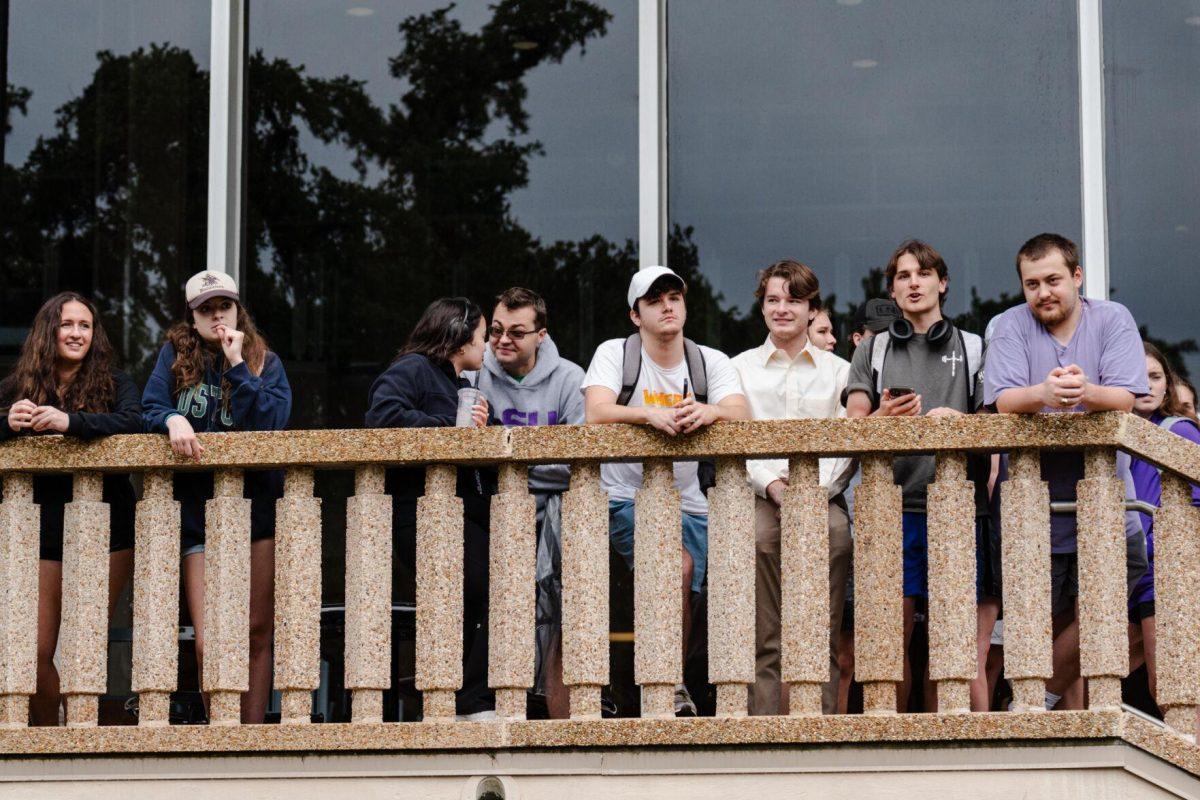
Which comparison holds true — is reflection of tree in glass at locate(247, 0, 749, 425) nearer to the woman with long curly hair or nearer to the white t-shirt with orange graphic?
the white t-shirt with orange graphic

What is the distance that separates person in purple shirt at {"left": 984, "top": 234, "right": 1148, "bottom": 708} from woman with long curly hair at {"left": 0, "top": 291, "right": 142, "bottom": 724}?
2974 millimetres

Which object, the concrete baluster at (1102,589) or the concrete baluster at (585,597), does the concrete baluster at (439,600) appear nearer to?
the concrete baluster at (585,597)

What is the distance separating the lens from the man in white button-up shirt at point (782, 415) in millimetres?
6059

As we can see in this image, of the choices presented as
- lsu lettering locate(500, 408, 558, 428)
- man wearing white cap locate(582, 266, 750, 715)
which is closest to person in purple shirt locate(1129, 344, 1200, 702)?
man wearing white cap locate(582, 266, 750, 715)

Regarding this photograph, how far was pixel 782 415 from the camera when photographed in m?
6.47

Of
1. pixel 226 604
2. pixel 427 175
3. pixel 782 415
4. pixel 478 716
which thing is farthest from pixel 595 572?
pixel 427 175

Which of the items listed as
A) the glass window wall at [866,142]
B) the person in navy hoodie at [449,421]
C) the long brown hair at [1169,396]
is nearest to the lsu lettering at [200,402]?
the person in navy hoodie at [449,421]

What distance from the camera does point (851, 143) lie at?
28.3 feet

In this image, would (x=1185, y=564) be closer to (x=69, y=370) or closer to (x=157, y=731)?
(x=157, y=731)

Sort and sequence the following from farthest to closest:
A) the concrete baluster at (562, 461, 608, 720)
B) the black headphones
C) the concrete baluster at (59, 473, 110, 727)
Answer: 1. the black headphones
2. the concrete baluster at (59, 473, 110, 727)
3. the concrete baluster at (562, 461, 608, 720)

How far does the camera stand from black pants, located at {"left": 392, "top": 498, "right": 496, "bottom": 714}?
603cm

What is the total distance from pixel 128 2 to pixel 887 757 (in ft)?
19.4

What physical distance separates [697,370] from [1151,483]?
1692 mm

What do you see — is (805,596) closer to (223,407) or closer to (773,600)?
(773,600)
